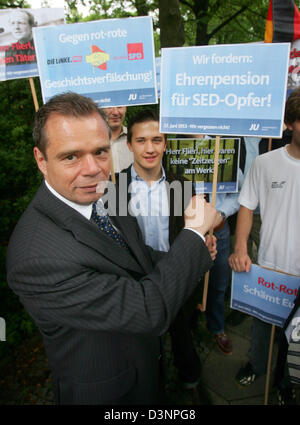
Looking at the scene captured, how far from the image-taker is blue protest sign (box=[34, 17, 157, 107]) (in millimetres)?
2139

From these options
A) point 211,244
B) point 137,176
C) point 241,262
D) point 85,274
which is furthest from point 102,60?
point 241,262

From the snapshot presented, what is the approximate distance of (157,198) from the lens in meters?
2.59

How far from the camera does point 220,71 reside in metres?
1.89

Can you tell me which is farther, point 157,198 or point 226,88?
point 157,198

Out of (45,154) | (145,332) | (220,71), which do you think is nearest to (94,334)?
(145,332)

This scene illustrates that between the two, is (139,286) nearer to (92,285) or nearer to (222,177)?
(92,285)

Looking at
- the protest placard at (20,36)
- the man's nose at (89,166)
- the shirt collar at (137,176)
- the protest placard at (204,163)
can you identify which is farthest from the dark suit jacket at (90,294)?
the protest placard at (20,36)

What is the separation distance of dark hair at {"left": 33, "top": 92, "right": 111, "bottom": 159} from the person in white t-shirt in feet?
4.54

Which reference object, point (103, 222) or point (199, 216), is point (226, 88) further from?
point (103, 222)

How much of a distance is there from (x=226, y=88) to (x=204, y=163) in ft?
2.96

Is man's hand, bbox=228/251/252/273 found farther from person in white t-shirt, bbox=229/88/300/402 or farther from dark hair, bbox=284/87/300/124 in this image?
dark hair, bbox=284/87/300/124

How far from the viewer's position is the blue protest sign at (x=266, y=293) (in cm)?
200

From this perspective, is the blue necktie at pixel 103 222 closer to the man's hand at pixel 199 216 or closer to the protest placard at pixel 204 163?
the man's hand at pixel 199 216

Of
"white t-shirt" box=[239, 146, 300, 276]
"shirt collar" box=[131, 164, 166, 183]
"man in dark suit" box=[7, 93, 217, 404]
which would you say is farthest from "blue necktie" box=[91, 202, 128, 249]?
"white t-shirt" box=[239, 146, 300, 276]
